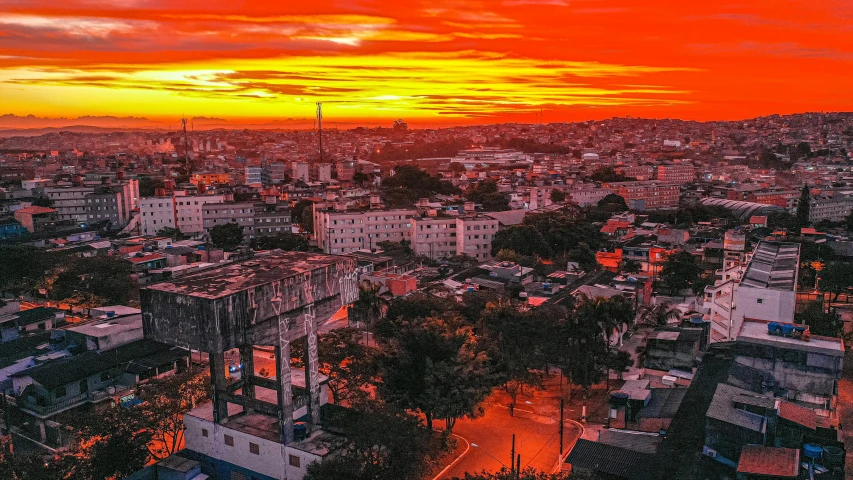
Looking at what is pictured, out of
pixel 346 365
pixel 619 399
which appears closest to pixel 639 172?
pixel 619 399

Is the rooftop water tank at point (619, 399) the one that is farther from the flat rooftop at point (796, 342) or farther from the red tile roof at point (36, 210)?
the red tile roof at point (36, 210)

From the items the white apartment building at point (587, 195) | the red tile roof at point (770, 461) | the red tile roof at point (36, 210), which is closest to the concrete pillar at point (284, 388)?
the red tile roof at point (770, 461)

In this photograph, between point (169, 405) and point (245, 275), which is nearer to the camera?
point (245, 275)

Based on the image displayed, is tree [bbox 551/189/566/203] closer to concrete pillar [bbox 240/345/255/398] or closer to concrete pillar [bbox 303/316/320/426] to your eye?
concrete pillar [bbox 303/316/320/426]

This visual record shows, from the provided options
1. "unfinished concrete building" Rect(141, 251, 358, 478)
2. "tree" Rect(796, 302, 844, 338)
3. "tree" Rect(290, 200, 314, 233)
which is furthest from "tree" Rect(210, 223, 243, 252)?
"tree" Rect(796, 302, 844, 338)

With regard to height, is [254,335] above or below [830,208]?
above

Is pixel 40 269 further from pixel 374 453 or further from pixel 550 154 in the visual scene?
pixel 550 154

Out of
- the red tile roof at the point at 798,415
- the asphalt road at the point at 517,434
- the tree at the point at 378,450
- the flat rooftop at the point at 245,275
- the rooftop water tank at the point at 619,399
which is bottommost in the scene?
the asphalt road at the point at 517,434

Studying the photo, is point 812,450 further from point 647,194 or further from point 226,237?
point 647,194
